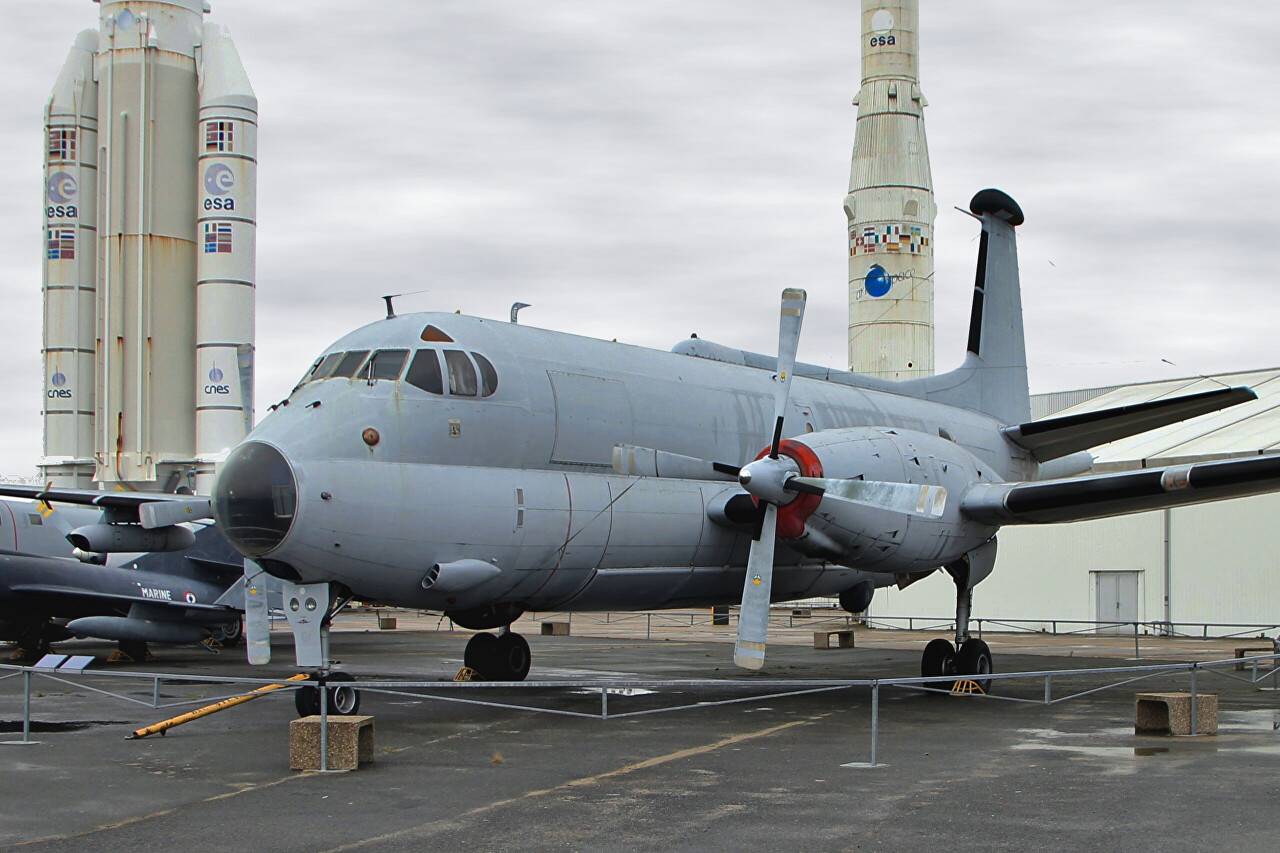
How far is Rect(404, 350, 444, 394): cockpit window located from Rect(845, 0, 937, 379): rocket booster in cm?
4736

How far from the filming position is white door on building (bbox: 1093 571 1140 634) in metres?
39.0

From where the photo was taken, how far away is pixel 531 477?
14.2 m

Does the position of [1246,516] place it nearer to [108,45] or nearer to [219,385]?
[219,385]

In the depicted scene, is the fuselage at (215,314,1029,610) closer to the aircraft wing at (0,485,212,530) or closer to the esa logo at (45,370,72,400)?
the aircraft wing at (0,485,212,530)

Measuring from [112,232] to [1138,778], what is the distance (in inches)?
1938

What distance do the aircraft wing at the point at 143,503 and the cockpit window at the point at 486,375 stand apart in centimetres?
688

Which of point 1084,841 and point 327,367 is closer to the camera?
point 1084,841

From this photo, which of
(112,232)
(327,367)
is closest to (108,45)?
(112,232)

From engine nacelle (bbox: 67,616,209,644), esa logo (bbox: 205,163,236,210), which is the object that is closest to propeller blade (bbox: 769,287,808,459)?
engine nacelle (bbox: 67,616,209,644)

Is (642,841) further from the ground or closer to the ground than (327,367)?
closer to the ground

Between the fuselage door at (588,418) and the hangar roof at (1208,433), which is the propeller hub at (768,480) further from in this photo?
the hangar roof at (1208,433)

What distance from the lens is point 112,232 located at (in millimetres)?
50906

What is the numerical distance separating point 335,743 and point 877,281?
52.6 meters

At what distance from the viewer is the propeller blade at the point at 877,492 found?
14688mm
